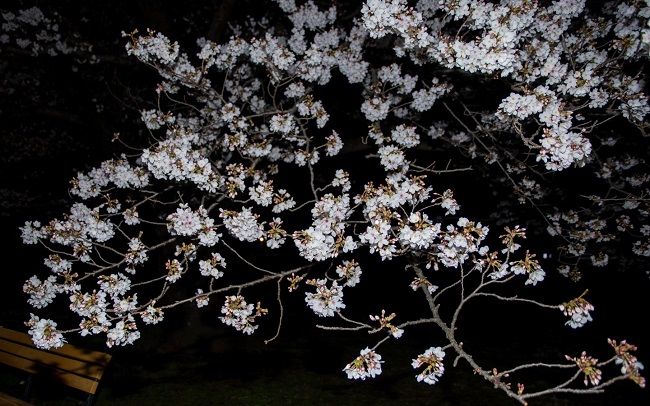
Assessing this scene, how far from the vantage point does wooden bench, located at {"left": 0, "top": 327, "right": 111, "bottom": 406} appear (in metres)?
4.28

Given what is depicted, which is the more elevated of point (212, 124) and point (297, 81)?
→ point (297, 81)

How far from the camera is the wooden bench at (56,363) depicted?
4.28 m

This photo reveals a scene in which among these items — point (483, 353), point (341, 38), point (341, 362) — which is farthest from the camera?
point (483, 353)

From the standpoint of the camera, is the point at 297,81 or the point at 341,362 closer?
the point at 297,81

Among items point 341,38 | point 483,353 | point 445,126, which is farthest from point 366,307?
point 341,38

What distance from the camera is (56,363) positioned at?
449 cm

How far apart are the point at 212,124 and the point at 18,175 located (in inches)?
430

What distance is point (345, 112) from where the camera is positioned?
10.1m

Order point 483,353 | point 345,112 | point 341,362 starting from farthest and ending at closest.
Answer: point 345,112 < point 483,353 < point 341,362

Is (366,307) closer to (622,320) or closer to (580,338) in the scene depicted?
(580,338)

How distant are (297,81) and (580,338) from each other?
839 cm

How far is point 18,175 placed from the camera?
1391 cm

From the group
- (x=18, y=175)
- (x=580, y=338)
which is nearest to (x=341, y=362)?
(x=580, y=338)

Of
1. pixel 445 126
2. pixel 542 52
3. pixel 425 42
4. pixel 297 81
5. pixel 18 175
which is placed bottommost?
pixel 425 42
